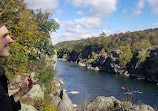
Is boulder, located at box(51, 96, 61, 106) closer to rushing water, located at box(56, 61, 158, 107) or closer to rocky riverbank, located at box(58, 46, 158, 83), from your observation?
rushing water, located at box(56, 61, 158, 107)

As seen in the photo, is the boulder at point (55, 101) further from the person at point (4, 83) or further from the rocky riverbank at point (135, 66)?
the rocky riverbank at point (135, 66)

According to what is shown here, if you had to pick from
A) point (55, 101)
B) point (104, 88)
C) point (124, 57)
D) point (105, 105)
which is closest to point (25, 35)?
point (105, 105)

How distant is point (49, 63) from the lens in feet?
67.6

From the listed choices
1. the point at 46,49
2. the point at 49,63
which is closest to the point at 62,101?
the point at 49,63

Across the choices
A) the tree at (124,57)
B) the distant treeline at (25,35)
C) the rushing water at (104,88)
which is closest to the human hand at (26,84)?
the distant treeline at (25,35)

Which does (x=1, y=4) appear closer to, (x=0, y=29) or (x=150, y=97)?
(x=0, y=29)

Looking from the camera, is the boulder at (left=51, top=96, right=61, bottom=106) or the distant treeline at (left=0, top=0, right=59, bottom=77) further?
the boulder at (left=51, top=96, right=61, bottom=106)

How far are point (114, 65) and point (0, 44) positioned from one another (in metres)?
62.8

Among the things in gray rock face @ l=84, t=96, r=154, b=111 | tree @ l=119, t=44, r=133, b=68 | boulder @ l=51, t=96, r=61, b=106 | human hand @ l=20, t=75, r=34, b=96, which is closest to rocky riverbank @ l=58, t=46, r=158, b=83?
tree @ l=119, t=44, r=133, b=68

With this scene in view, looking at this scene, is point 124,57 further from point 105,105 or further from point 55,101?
point 105,105

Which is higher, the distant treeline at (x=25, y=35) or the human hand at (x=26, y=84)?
the distant treeline at (x=25, y=35)

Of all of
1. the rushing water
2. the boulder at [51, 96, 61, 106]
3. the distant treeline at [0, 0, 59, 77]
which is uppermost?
the distant treeline at [0, 0, 59, 77]

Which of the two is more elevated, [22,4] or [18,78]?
[22,4]

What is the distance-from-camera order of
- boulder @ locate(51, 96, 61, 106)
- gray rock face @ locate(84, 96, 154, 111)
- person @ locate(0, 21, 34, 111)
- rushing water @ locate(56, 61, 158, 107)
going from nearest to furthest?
person @ locate(0, 21, 34, 111) → gray rock face @ locate(84, 96, 154, 111) → boulder @ locate(51, 96, 61, 106) → rushing water @ locate(56, 61, 158, 107)
